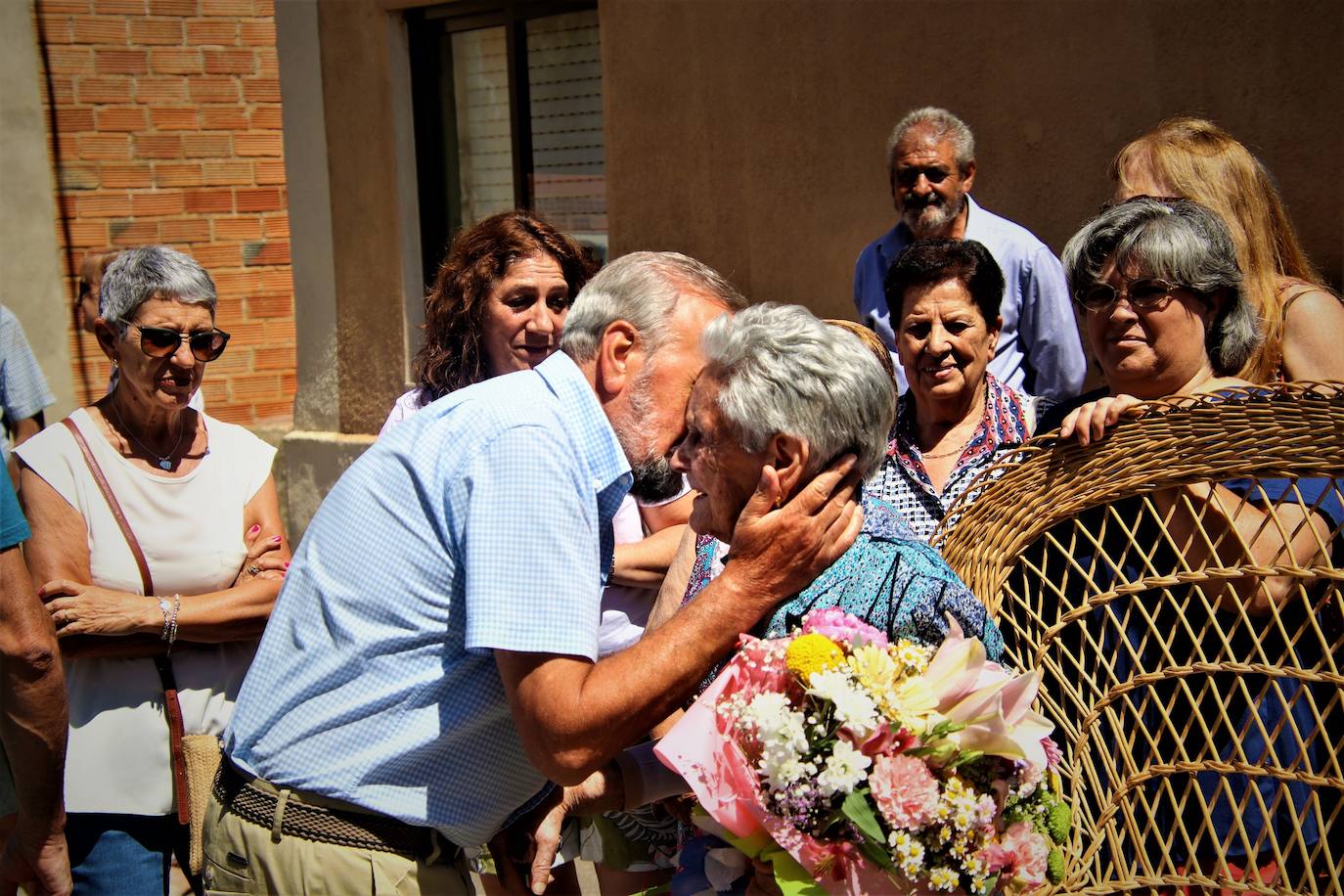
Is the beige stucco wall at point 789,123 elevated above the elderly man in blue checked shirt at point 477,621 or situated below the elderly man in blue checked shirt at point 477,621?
above

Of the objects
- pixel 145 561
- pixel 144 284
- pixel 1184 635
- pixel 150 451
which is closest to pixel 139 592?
pixel 145 561

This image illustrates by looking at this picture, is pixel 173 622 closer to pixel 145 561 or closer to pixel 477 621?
pixel 145 561

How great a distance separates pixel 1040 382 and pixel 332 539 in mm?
3146

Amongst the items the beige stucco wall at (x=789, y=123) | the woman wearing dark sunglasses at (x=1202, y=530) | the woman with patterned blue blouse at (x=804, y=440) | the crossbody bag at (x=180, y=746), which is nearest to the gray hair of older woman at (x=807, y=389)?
the woman with patterned blue blouse at (x=804, y=440)

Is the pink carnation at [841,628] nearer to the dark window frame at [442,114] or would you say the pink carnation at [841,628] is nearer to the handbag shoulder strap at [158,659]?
the handbag shoulder strap at [158,659]

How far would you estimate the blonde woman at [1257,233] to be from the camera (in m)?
3.27

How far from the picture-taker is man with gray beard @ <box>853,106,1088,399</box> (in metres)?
4.67

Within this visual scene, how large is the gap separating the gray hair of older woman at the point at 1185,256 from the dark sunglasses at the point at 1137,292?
0.7 inches

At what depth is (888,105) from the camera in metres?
5.70

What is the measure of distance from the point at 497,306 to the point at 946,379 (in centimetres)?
131

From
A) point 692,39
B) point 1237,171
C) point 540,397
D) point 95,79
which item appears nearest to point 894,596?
point 540,397

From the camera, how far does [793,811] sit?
6.45 ft

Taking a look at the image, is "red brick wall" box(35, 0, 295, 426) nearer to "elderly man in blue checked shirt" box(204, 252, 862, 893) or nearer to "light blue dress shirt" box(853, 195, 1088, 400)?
"light blue dress shirt" box(853, 195, 1088, 400)

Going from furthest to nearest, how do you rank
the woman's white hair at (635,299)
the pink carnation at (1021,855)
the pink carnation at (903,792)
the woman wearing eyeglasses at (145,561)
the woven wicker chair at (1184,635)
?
the woman wearing eyeglasses at (145,561) → the woven wicker chair at (1184,635) → the woman's white hair at (635,299) → the pink carnation at (1021,855) → the pink carnation at (903,792)
